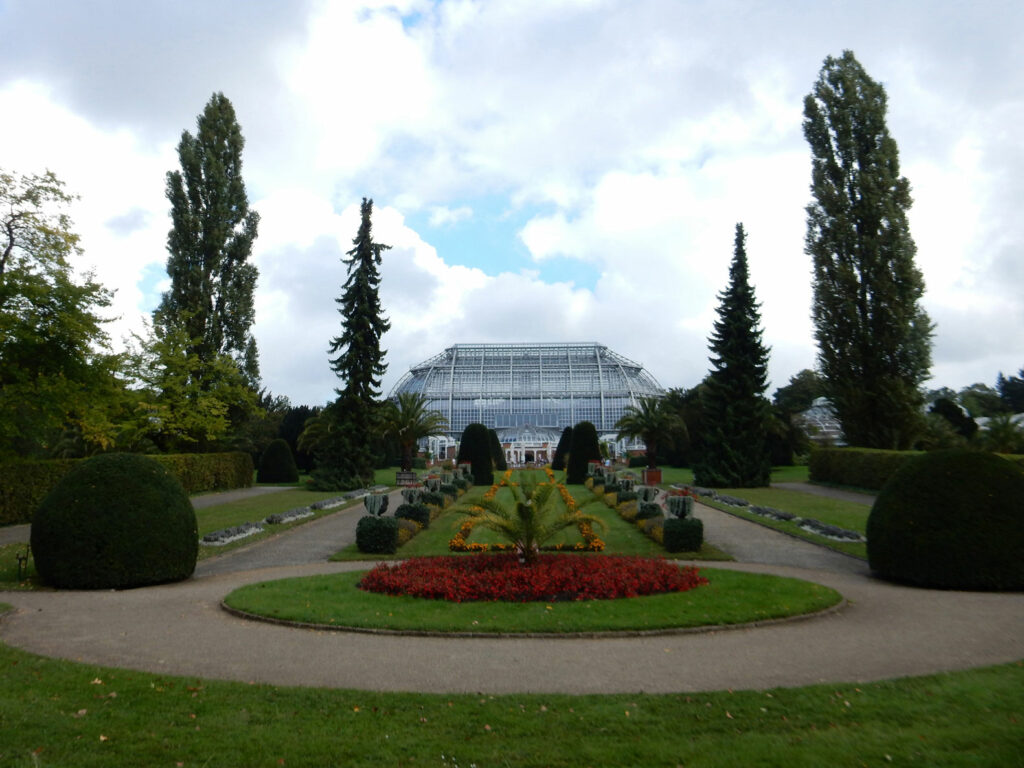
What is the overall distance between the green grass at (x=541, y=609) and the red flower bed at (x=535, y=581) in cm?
24

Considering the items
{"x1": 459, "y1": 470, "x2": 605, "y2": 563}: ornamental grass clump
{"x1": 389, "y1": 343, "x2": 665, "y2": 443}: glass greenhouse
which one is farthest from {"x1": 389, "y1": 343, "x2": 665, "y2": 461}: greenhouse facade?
{"x1": 459, "y1": 470, "x2": 605, "y2": 563}: ornamental grass clump

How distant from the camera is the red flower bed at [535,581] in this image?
9.81 m

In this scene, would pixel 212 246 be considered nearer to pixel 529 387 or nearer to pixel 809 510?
pixel 809 510

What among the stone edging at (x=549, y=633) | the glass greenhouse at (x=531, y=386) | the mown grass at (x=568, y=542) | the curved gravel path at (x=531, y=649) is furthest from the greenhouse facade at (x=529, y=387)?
the stone edging at (x=549, y=633)

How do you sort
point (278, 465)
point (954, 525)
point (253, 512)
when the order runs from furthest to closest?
point (278, 465) → point (253, 512) → point (954, 525)

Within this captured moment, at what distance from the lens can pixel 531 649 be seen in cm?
737

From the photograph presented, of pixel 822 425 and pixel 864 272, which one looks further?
pixel 822 425

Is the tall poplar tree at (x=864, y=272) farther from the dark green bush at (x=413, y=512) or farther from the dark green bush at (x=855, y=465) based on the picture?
the dark green bush at (x=413, y=512)

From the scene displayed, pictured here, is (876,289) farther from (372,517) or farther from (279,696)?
(279,696)

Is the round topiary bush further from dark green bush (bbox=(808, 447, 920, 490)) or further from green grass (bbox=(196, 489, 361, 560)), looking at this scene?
dark green bush (bbox=(808, 447, 920, 490))

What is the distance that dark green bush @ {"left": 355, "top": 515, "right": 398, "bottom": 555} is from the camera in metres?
15.1

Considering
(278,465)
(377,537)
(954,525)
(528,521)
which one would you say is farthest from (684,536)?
(278,465)

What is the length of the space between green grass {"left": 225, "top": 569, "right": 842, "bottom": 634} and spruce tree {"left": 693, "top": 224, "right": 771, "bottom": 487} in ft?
78.5

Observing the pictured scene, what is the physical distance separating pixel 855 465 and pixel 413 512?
21.5m
